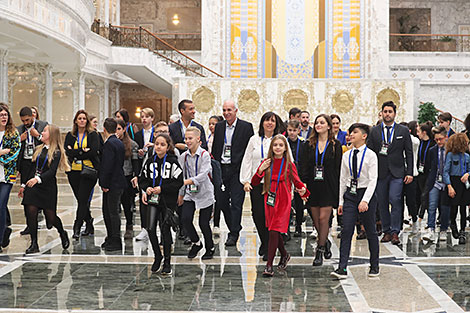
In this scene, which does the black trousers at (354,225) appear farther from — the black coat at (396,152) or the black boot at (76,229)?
the black boot at (76,229)

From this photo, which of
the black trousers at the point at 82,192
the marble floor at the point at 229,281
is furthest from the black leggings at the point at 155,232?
the black trousers at the point at 82,192

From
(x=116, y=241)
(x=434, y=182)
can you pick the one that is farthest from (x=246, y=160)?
(x=434, y=182)

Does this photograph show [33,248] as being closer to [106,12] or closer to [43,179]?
[43,179]

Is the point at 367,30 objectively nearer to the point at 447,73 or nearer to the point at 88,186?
the point at 447,73

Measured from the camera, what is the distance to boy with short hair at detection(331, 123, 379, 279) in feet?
18.0

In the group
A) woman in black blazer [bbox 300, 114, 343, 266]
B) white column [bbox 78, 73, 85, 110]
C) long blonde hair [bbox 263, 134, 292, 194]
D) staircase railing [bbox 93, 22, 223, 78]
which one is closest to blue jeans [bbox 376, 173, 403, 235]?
woman in black blazer [bbox 300, 114, 343, 266]

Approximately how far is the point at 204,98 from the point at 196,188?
12435 mm

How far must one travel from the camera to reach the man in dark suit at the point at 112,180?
6758mm

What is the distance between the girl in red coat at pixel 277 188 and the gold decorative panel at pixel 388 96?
43.6 ft

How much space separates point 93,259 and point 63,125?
15.2 m

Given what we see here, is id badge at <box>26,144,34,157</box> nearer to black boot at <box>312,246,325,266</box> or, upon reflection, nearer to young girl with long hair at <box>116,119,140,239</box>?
young girl with long hair at <box>116,119,140,239</box>

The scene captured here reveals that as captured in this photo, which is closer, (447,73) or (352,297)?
(352,297)

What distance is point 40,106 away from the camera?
1967 centimetres

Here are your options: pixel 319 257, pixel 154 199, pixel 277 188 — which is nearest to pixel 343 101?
pixel 319 257
